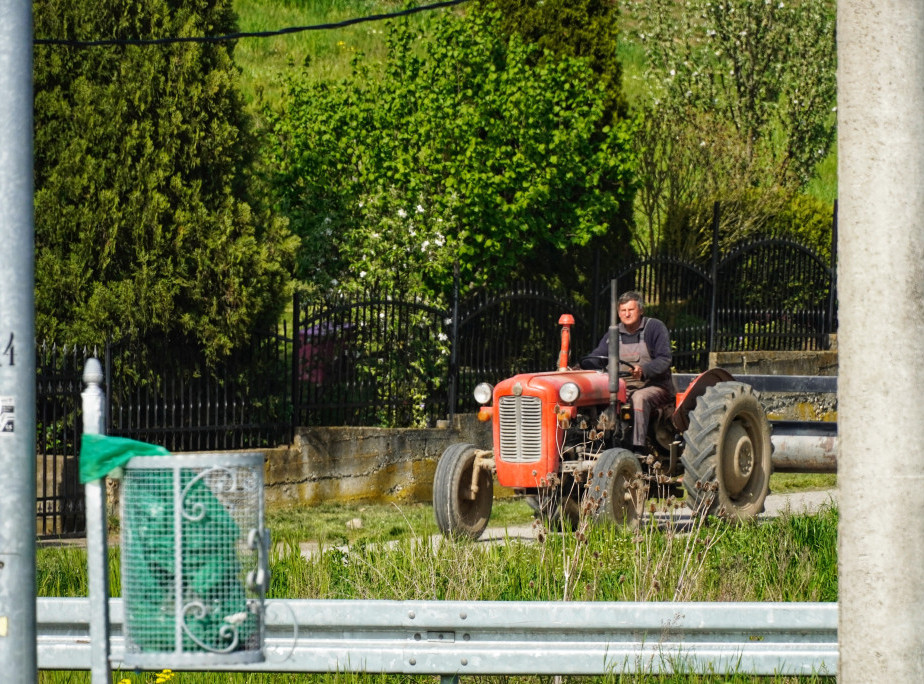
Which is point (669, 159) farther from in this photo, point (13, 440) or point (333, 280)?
point (13, 440)

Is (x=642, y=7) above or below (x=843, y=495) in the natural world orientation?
above

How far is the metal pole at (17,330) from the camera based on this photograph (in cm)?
384

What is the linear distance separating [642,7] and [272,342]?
16950mm

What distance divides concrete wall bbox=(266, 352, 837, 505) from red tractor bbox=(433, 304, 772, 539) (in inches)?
115

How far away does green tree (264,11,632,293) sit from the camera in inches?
670

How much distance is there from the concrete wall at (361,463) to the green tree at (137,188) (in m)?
1.26

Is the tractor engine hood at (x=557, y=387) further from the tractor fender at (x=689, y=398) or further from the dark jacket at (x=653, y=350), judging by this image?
the tractor fender at (x=689, y=398)

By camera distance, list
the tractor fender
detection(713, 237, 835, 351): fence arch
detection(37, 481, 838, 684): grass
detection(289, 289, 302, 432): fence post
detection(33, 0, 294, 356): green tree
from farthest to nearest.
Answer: detection(713, 237, 835, 351): fence arch
detection(289, 289, 302, 432): fence post
detection(33, 0, 294, 356): green tree
the tractor fender
detection(37, 481, 838, 684): grass

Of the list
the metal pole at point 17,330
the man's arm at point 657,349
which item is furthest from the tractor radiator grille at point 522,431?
the metal pole at point 17,330

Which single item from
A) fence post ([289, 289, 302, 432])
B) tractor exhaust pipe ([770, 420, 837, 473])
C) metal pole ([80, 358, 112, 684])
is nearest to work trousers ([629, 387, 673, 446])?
tractor exhaust pipe ([770, 420, 837, 473])

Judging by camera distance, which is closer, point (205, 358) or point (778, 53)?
point (205, 358)

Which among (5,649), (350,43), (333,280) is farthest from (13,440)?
(350,43)

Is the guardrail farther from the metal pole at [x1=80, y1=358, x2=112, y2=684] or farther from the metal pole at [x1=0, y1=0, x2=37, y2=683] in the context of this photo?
the metal pole at [x1=80, y1=358, x2=112, y2=684]

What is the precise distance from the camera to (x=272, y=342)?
1309 centimetres
